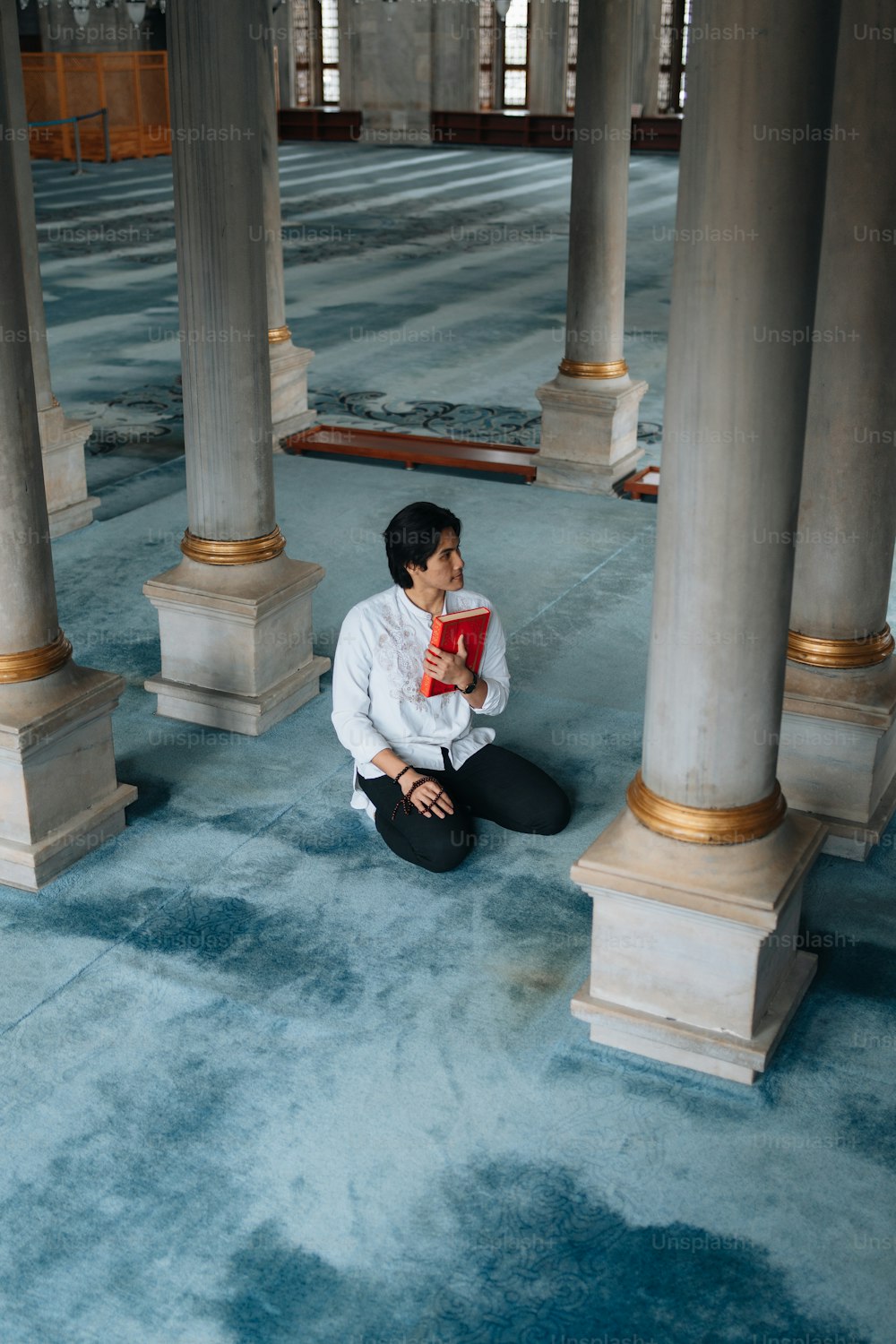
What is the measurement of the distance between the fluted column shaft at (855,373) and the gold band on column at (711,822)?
1.22 meters

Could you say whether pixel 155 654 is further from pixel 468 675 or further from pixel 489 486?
pixel 489 486

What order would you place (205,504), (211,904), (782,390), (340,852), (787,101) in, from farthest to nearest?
(205,504) → (340,852) → (211,904) → (782,390) → (787,101)

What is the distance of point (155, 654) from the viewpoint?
6633mm

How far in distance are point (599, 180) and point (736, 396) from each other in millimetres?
5373

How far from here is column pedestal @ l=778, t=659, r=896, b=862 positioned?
15.9 feet

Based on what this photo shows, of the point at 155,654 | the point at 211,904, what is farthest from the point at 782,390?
the point at 155,654

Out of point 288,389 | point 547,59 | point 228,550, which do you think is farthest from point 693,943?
point 547,59

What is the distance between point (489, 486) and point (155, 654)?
317cm

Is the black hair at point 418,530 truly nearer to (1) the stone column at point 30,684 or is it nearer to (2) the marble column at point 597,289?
(1) the stone column at point 30,684

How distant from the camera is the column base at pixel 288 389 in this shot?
995 cm

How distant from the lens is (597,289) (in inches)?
337

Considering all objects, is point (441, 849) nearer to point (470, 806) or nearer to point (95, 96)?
point (470, 806)

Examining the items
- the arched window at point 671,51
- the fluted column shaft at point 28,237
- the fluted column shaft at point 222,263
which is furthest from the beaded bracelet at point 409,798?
the arched window at point 671,51

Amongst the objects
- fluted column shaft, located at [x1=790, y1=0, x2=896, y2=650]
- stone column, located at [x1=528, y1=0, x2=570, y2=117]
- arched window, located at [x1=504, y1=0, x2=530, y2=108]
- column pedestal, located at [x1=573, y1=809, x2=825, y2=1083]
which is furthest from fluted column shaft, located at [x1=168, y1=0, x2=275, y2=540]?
arched window, located at [x1=504, y1=0, x2=530, y2=108]
